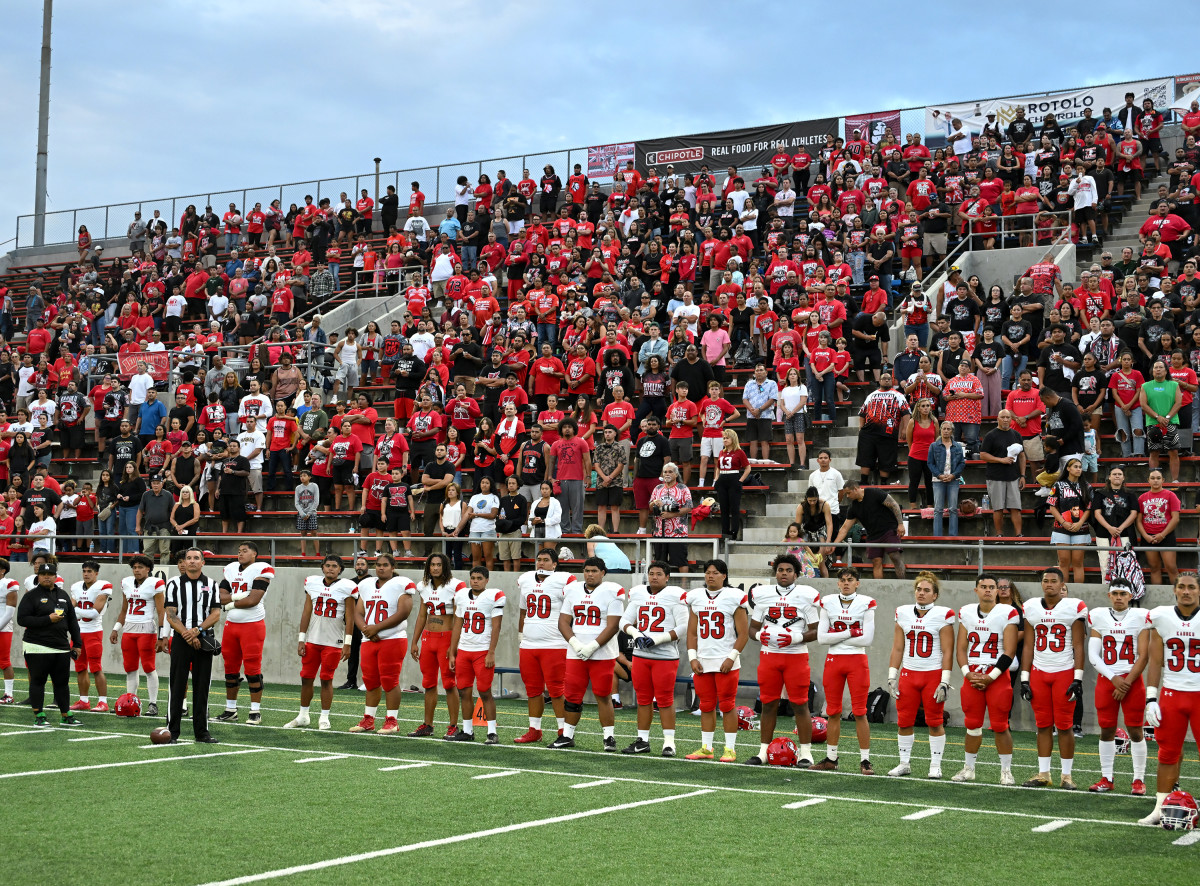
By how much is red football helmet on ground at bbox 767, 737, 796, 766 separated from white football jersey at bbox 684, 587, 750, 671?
0.94 meters

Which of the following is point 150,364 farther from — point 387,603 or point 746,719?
point 746,719

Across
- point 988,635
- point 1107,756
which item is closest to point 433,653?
point 988,635

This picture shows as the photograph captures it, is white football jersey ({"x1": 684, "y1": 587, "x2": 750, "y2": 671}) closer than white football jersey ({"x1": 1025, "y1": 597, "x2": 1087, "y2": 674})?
No

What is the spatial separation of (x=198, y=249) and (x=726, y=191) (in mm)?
14774

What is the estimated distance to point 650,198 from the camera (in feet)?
87.4

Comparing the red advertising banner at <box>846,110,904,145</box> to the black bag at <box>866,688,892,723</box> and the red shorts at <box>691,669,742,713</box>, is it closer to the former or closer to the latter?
the black bag at <box>866,688,892,723</box>

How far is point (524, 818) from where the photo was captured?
381 inches

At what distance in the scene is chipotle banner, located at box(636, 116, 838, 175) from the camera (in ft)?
101

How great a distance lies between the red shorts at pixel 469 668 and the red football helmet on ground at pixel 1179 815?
684cm

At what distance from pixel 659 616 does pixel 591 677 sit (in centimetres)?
101

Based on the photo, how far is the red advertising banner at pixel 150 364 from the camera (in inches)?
1037

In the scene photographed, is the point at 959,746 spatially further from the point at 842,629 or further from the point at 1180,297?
the point at 1180,297

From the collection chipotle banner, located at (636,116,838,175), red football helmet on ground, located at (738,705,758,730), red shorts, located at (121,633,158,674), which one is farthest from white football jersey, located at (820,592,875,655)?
chipotle banner, located at (636,116,838,175)

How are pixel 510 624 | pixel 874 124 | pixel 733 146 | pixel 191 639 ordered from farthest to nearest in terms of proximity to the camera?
pixel 733 146 → pixel 874 124 → pixel 510 624 → pixel 191 639
